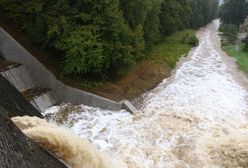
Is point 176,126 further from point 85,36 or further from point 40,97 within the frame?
point 40,97

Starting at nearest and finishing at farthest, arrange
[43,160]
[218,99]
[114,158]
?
[43,160], [114,158], [218,99]

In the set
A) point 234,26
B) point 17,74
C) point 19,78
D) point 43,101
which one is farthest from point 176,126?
point 234,26

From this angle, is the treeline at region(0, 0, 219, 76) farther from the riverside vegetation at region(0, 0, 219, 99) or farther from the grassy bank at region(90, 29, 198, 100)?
the grassy bank at region(90, 29, 198, 100)

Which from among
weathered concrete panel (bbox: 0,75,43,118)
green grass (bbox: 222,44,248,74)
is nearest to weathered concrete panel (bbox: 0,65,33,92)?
weathered concrete panel (bbox: 0,75,43,118)

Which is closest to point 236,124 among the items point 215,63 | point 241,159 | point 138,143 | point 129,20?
point 241,159

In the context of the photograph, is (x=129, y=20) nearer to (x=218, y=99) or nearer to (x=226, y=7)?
(x=218, y=99)

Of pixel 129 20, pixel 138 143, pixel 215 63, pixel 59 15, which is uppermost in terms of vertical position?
pixel 59 15
